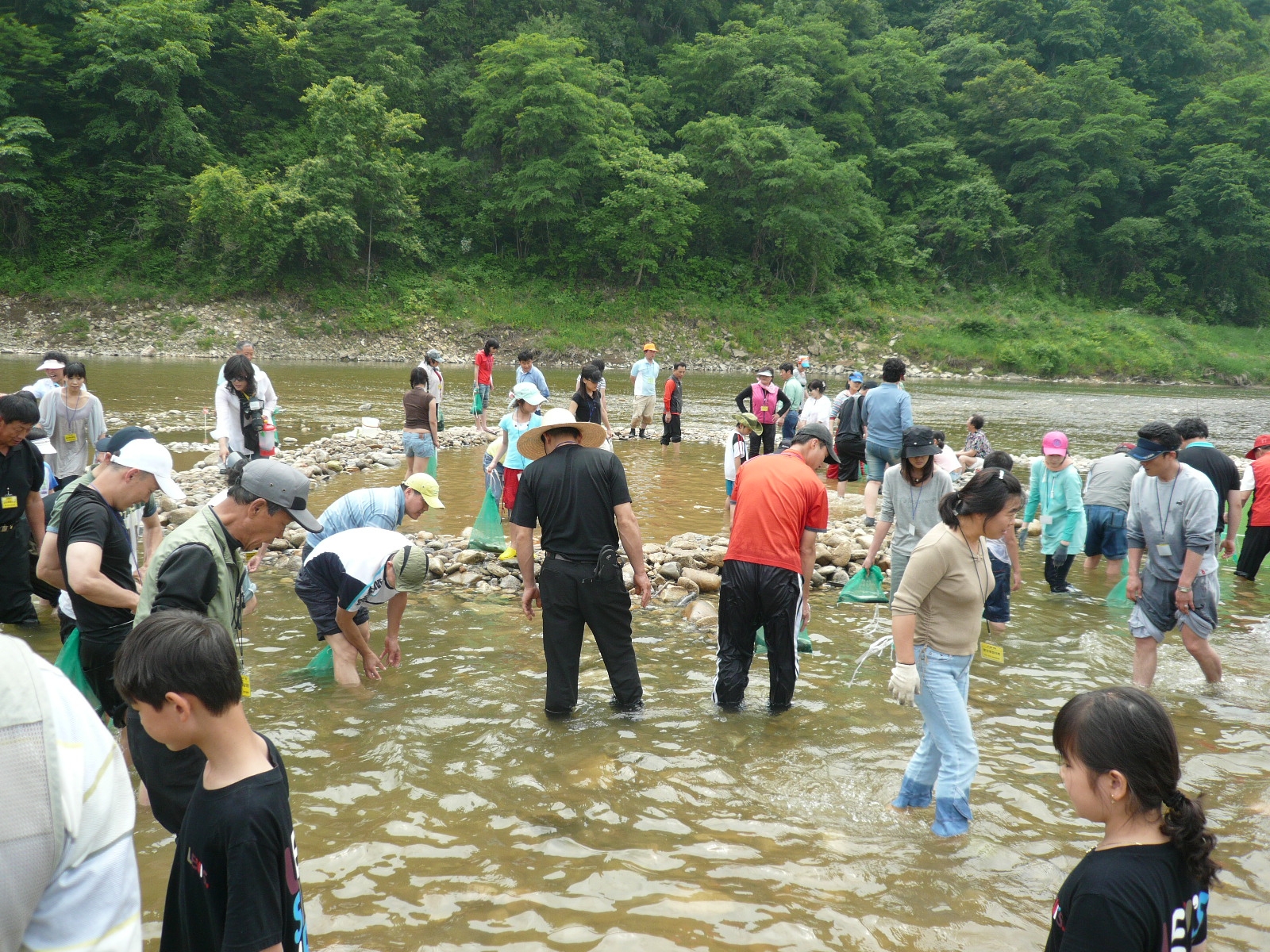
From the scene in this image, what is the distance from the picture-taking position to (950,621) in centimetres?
384

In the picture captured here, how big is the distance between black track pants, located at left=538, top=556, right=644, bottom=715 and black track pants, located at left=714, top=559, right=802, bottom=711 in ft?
1.92

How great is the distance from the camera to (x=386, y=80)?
143 ft

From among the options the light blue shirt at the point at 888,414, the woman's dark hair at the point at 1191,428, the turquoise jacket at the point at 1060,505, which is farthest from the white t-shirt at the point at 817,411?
the woman's dark hair at the point at 1191,428

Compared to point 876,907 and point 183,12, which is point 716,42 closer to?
point 183,12

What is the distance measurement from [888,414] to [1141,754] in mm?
7734

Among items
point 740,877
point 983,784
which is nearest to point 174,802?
point 740,877

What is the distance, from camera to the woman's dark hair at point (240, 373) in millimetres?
8438

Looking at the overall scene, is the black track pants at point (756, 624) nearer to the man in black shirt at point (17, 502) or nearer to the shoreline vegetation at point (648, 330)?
the man in black shirt at point (17, 502)

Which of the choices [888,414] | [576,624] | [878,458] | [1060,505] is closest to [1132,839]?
[576,624]

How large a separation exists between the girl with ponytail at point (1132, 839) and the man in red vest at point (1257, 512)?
7650mm

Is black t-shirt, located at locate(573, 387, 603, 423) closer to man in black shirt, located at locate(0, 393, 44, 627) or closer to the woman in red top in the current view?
the woman in red top

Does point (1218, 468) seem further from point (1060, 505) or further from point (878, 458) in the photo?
point (878, 458)

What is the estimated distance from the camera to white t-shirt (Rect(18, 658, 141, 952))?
1.16 metres

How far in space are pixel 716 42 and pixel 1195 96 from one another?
33.5 meters
